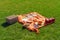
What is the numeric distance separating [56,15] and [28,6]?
2430 millimetres

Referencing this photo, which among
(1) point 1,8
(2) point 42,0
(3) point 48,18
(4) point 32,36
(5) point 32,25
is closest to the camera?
(4) point 32,36

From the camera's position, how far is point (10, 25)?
11430 mm

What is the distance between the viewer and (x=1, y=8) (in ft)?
45.0

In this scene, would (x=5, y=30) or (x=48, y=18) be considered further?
(x=48, y=18)

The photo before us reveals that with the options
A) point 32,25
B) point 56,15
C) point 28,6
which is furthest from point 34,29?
point 28,6

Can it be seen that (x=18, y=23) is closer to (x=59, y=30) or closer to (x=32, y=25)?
(x=32, y=25)

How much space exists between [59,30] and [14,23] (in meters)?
2.62

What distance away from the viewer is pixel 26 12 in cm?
1308

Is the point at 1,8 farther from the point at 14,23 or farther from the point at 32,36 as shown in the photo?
the point at 32,36

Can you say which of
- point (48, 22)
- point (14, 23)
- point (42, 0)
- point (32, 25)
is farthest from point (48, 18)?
point (42, 0)

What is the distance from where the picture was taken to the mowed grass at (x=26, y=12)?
1042cm

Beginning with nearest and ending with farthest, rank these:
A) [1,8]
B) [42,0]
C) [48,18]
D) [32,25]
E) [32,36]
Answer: [32,36], [32,25], [48,18], [1,8], [42,0]

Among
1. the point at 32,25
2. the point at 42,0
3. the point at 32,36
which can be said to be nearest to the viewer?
the point at 32,36

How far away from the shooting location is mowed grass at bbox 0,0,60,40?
410 inches
